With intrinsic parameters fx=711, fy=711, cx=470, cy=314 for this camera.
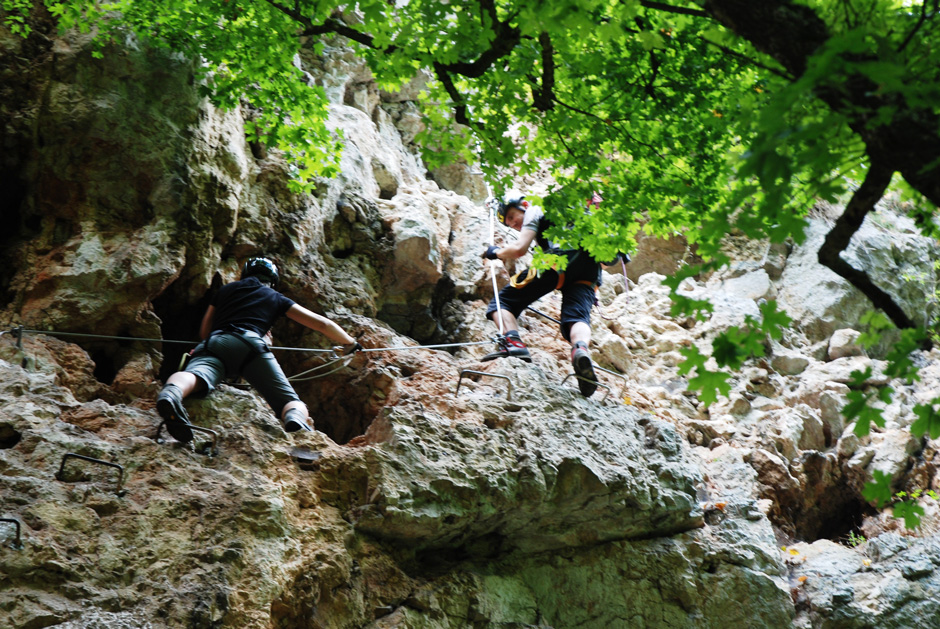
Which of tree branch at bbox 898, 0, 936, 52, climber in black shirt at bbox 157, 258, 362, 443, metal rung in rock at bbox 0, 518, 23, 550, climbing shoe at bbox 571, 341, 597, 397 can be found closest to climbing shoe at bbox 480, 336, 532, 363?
climbing shoe at bbox 571, 341, 597, 397

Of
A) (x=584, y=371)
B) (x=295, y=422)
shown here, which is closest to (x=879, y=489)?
(x=584, y=371)

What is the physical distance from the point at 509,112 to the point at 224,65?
11.8 feet

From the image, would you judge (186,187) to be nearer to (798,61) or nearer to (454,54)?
(454,54)

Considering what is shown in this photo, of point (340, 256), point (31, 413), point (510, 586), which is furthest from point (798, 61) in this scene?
point (340, 256)

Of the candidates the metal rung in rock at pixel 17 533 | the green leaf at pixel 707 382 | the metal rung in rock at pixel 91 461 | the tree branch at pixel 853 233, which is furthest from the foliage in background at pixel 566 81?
the metal rung in rock at pixel 17 533

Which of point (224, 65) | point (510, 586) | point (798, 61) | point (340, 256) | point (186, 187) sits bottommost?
point (510, 586)

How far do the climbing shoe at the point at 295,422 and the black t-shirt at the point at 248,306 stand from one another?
838mm

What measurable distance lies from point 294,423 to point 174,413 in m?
1.20

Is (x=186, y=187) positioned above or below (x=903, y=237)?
below

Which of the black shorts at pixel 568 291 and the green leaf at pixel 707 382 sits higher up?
the green leaf at pixel 707 382

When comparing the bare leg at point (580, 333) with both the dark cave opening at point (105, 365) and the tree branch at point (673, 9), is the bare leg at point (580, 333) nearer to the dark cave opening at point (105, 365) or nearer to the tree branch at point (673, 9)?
the tree branch at point (673, 9)

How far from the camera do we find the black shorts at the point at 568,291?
8336mm

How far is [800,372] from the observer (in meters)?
10.3

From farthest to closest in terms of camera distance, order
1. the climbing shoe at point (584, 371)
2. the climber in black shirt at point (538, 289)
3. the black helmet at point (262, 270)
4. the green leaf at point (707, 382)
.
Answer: the climber in black shirt at point (538, 289), the climbing shoe at point (584, 371), the black helmet at point (262, 270), the green leaf at point (707, 382)
